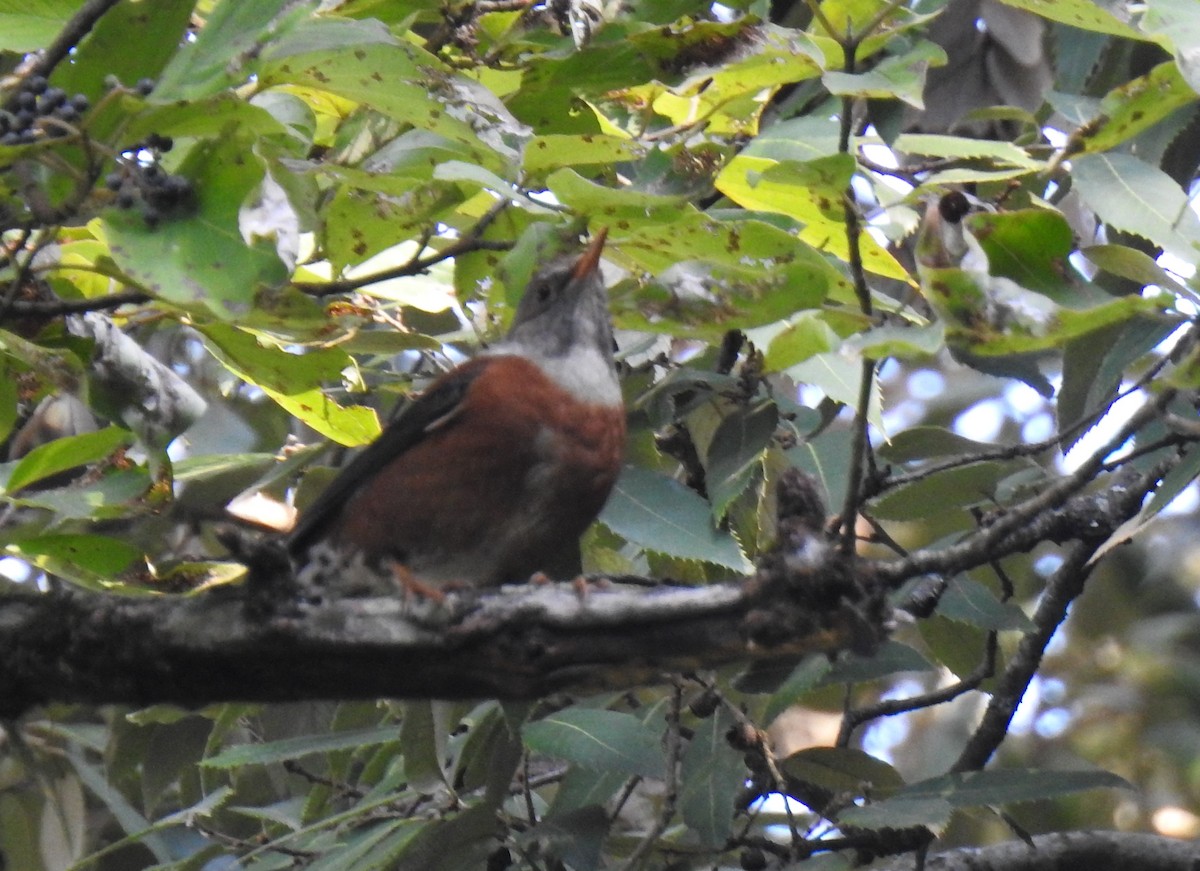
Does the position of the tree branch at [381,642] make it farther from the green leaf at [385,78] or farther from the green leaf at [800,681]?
the green leaf at [385,78]

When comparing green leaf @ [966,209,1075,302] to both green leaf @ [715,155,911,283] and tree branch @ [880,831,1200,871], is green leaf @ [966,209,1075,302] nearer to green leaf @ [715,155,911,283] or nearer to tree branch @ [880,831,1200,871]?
green leaf @ [715,155,911,283]

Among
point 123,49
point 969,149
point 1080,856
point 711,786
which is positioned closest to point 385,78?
point 123,49

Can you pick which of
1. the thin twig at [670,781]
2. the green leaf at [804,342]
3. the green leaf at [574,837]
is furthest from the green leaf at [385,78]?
the green leaf at [574,837]

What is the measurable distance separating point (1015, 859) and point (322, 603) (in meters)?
2.30

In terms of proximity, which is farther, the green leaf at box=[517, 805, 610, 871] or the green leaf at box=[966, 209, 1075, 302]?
the green leaf at box=[517, 805, 610, 871]

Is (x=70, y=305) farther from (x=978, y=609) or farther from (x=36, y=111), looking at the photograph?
(x=978, y=609)

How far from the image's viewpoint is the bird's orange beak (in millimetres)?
3246

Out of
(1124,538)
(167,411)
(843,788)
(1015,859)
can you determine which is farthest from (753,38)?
(1015,859)

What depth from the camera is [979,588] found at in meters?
3.55

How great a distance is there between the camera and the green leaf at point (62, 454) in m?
3.09

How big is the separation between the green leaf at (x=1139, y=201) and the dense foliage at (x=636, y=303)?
11mm

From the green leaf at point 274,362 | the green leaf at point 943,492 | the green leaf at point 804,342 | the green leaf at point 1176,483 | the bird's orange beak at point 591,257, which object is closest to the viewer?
the green leaf at point 804,342

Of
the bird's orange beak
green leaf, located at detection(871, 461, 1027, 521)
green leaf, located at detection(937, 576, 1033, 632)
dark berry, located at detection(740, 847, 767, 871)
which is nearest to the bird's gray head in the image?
the bird's orange beak

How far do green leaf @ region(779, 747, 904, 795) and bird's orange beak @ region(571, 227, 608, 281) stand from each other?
4.76 ft
